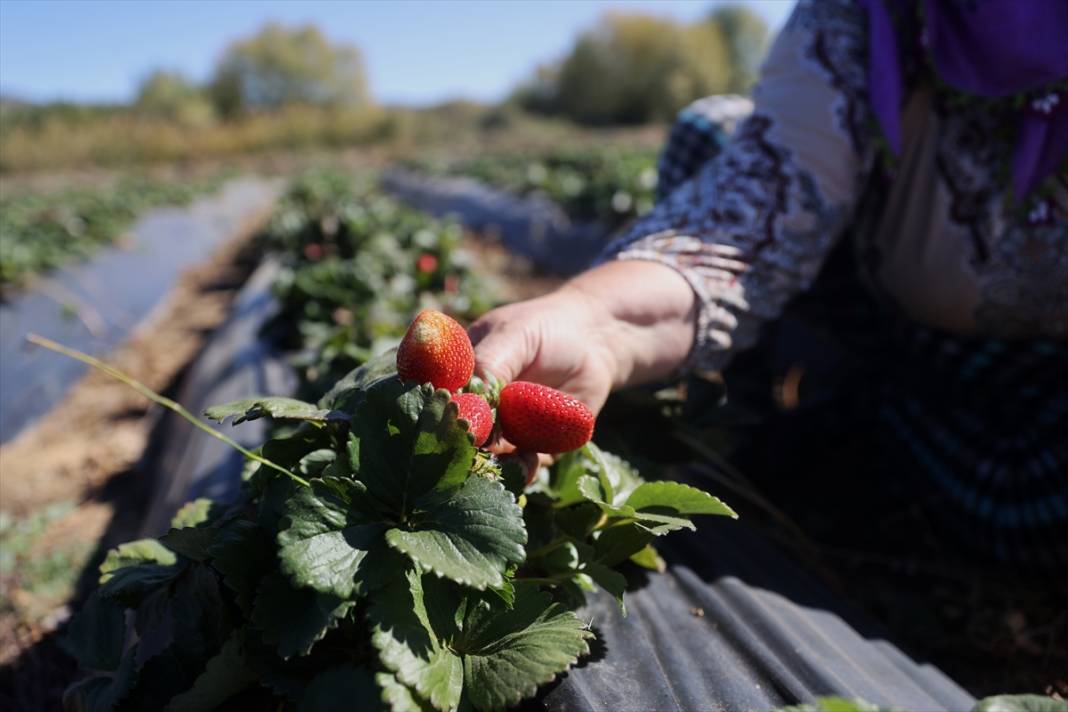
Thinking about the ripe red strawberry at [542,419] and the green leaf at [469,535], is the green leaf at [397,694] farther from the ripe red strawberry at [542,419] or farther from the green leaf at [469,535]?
the ripe red strawberry at [542,419]

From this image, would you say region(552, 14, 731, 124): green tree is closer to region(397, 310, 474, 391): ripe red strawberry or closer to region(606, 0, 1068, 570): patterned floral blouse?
region(606, 0, 1068, 570): patterned floral blouse

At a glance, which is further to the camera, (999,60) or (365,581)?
(999,60)

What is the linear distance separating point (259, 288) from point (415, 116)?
35729 mm

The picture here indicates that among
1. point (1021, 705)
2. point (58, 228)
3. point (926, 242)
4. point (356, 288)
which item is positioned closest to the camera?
point (1021, 705)

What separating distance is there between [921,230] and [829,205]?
26 cm

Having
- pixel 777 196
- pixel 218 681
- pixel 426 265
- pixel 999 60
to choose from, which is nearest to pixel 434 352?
pixel 218 681

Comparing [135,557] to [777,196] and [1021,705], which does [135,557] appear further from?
[777,196]

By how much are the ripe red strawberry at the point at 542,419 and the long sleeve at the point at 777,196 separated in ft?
1.87

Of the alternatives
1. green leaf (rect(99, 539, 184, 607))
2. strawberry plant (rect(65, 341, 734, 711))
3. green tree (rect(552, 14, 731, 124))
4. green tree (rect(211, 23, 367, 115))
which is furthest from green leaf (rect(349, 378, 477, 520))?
green tree (rect(211, 23, 367, 115))

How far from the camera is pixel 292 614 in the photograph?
0.76 m

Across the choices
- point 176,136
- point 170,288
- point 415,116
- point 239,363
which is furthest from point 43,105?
point 239,363

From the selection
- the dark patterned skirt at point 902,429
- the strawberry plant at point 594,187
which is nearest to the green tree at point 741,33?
the strawberry plant at point 594,187

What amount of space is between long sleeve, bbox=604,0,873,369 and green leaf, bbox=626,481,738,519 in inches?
19.6

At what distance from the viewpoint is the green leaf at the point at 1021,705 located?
67 centimetres
